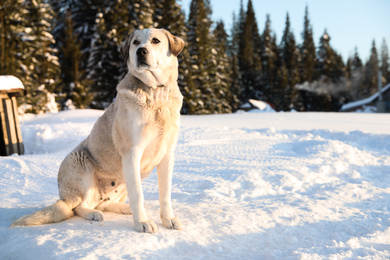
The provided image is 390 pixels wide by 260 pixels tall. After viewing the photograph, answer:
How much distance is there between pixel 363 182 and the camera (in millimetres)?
5402

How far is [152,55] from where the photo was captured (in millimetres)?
2955

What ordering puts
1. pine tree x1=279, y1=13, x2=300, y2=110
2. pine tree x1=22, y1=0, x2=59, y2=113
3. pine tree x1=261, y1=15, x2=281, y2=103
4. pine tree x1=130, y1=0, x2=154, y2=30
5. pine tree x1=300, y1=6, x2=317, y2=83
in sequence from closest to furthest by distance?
pine tree x1=22, y1=0, x2=59, y2=113
pine tree x1=130, y1=0, x2=154, y2=30
pine tree x1=279, y1=13, x2=300, y2=110
pine tree x1=261, y1=15, x2=281, y2=103
pine tree x1=300, y1=6, x2=317, y2=83

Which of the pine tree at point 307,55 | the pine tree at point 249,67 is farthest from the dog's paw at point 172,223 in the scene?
the pine tree at point 307,55

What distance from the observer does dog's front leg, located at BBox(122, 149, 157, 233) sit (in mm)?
2984

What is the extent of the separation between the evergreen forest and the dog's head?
13.1 meters

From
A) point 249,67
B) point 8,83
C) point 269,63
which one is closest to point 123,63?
point 8,83

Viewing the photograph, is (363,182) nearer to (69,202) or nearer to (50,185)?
(69,202)

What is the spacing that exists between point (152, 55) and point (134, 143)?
79 centimetres

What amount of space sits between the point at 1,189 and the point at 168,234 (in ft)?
9.28

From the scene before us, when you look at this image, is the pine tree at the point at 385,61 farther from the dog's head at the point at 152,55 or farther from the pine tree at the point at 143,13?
the dog's head at the point at 152,55

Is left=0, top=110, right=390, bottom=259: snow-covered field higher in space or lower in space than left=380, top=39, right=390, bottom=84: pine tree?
lower

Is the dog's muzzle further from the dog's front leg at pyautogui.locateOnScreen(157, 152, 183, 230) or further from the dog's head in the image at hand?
the dog's front leg at pyautogui.locateOnScreen(157, 152, 183, 230)

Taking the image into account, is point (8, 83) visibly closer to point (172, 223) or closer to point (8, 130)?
point (8, 130)

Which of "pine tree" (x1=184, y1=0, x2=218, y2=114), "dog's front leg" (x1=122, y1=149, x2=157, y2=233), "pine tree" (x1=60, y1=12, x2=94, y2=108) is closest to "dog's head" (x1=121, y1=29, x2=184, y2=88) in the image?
"dog's front leg" (x1=122, y1=149, x2=157, y2=233)
